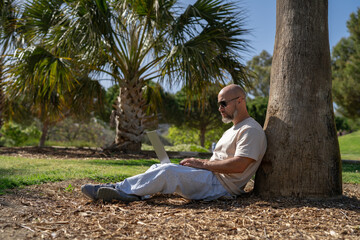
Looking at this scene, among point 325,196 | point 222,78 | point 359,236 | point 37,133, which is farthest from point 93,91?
point 37,133

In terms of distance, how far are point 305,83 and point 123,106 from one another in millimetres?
6212

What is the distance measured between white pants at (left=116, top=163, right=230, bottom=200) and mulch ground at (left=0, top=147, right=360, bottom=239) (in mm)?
98

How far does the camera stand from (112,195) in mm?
2850

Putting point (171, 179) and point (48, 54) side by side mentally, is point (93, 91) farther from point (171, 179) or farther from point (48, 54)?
point (171, 179)

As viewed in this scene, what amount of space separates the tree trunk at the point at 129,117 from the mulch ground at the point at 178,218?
5.49m

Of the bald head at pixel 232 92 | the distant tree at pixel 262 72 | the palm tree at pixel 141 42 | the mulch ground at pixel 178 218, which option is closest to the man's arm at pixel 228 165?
the mulch ground at pixel 178 218

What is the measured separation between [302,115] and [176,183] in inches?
52.0

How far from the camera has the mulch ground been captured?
6.72 feet

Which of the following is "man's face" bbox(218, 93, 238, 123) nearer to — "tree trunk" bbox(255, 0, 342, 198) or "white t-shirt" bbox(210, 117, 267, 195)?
"white t-shirt" bbox(210, 117, 267, 195)

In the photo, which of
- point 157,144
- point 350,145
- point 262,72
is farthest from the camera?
point 262,72

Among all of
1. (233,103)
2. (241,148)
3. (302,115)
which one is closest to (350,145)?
(302,115)

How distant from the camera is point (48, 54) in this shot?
7.31 metres

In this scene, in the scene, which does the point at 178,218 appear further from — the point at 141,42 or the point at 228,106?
the point at 141,42

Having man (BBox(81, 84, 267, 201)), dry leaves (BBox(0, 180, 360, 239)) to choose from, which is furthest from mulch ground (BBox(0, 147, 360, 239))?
man (BBox(81, 84, 267, 201))
